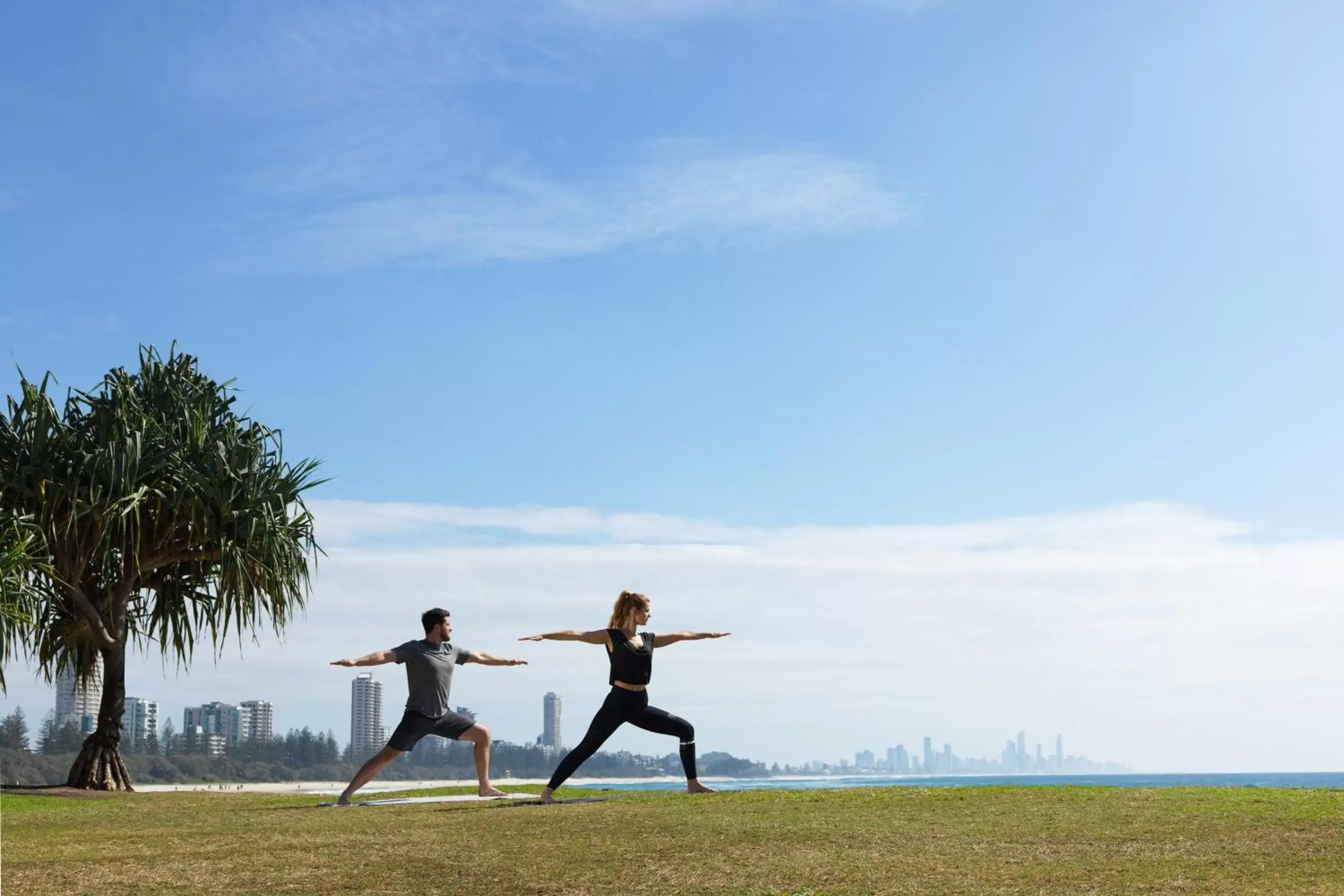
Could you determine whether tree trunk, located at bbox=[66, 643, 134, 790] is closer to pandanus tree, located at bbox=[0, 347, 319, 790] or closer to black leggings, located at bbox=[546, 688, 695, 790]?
pandanus tree, located at bbox=[0, 347, 319, 790]

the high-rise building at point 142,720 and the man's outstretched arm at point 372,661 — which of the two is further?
the high-rise building at point 142,720

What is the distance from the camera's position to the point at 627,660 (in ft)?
42.9

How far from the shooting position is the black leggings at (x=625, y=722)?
12992 mm

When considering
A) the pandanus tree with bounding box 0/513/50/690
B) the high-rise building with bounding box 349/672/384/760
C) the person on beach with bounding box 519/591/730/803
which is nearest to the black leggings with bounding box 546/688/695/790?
the person on beach with bounding box 519/591/730/803

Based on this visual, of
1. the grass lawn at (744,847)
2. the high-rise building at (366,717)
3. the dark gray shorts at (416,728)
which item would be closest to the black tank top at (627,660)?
the grass lawn at (744,847)

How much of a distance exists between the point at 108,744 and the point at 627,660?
43.0 ft

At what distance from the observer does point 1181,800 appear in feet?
37.9

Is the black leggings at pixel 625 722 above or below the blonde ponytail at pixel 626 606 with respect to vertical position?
below

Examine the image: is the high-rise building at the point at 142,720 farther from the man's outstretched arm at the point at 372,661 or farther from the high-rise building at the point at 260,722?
the man's outstretched arm at the point at 372,661

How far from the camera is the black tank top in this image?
1306 cm

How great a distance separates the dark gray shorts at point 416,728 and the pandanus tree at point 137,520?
9137 mm

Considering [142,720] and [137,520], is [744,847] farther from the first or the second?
[142,720]

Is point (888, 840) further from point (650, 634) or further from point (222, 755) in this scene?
point (222, 755)

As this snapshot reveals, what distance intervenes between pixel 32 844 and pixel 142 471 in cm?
1188
